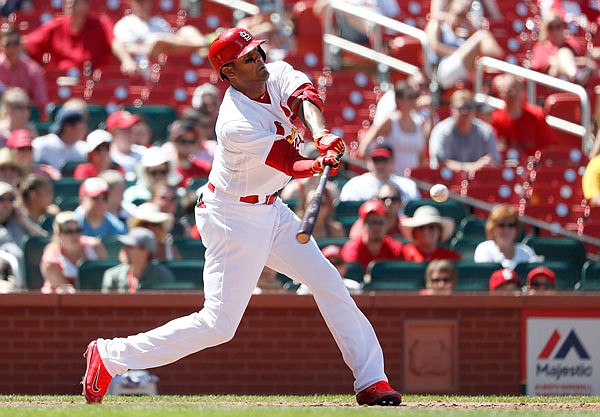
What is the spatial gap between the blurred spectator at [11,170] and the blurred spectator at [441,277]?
3061 mm

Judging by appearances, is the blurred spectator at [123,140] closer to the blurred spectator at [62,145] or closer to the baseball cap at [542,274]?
the blurred spectator at [62,145]

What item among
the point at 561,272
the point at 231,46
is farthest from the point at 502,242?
the point at 231,46

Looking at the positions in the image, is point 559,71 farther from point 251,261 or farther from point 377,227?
point 251,261

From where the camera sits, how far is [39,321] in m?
8.40

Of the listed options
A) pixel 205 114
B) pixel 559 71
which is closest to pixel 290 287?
pixel 205 114

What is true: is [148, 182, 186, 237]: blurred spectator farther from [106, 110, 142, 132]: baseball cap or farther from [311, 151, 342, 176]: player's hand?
[311, 151, 342, 176]: player's hand

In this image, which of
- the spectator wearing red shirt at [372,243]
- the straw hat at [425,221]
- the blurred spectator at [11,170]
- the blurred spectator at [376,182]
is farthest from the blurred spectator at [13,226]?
the straw hat at [425,221]

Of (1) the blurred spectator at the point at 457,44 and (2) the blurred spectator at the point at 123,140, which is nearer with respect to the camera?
(2) the blurred spectator at the point at 123,140

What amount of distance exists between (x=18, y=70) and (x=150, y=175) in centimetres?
217

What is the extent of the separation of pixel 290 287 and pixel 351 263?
1.41 ft

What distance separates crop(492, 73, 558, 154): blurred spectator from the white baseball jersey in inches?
217

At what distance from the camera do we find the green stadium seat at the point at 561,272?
9356 millimetres

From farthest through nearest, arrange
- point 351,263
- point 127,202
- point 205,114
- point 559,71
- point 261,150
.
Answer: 1. point 559,71
2. point 205,114
3. point 127,202
4. point 351,263
5. point 261,150

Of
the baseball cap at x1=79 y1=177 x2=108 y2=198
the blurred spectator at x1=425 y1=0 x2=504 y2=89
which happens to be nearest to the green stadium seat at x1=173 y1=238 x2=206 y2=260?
the baseball cap at x1=79 y1=177 x2=108 y2=198
